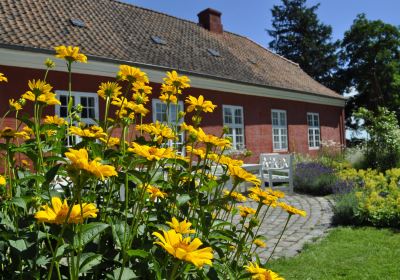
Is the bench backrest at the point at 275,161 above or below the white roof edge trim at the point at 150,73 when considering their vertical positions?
below

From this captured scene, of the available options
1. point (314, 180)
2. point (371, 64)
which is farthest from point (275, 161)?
point (371, 64)

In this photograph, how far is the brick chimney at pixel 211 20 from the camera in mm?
17281

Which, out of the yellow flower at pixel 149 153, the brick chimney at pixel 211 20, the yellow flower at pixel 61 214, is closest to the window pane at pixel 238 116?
the brick chimney at pixel 211 20

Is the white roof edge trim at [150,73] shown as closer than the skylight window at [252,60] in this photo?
Yes

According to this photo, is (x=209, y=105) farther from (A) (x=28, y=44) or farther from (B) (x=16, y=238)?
(A) (x=28, y=44)

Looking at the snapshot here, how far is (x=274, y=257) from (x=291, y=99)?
12.3 m

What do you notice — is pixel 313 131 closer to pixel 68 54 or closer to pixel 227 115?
pixel 227 115

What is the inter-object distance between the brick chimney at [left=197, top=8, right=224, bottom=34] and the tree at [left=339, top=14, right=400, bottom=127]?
56.1 feet

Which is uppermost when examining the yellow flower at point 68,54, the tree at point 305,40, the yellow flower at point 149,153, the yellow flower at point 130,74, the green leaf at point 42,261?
the tree at point 305,40

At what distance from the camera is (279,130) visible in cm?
1596

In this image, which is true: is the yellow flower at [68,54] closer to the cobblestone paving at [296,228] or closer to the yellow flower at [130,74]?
the yellow flower at [130,74]

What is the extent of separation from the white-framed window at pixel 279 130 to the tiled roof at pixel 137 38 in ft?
3.75

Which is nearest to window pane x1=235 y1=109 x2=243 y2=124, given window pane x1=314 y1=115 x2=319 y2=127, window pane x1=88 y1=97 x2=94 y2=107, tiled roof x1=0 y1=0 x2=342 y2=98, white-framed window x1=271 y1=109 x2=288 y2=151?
tiled roof x1=0 y1=0 x2=342 y2=98

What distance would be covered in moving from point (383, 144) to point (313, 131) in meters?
5.54
